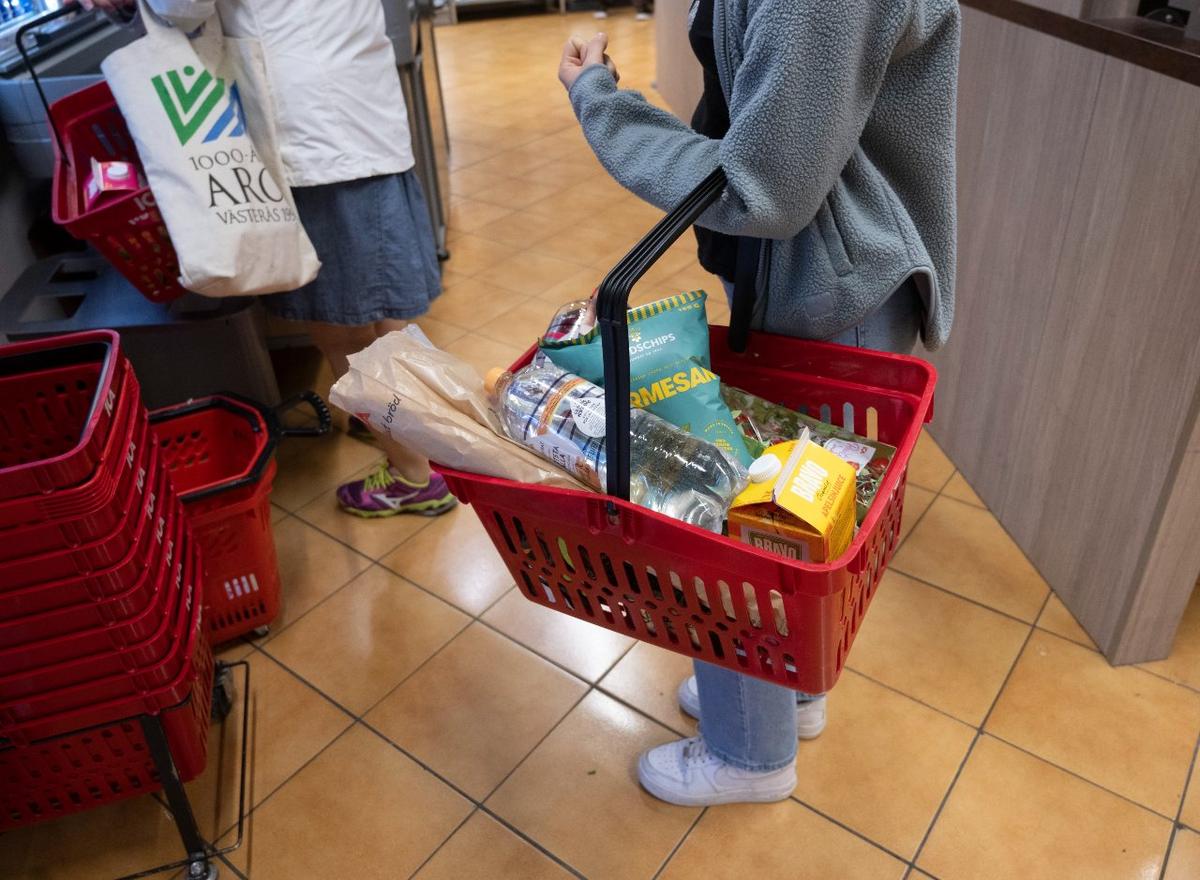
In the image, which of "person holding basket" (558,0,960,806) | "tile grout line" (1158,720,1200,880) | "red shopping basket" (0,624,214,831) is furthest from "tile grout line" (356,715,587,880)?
"tile grout line" (1158,720,1200,880)

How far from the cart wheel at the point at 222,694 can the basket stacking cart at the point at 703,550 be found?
36.1 inches

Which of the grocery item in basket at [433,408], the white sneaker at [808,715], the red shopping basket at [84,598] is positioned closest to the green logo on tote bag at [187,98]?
the red shopping basket at [84,598]

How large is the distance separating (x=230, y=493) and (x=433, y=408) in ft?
2.84

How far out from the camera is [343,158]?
1593mm

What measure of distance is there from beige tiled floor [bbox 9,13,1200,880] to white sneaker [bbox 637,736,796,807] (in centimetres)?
3

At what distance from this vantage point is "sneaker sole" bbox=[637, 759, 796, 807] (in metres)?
1.38

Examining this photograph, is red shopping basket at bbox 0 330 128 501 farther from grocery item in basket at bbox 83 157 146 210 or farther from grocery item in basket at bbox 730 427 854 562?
grocery item in basket at bbox 730 427 854 562

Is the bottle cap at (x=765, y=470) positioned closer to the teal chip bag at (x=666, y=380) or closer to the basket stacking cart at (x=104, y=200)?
the teal chip bag at (x=666, y=380)

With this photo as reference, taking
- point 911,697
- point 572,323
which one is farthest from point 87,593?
point 911,697

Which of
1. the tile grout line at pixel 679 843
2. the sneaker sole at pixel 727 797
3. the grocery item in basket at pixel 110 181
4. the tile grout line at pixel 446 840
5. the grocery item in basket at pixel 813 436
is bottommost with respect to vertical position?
the tile grout line at pixel 446 840

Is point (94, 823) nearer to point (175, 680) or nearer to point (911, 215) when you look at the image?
point (175, 680)

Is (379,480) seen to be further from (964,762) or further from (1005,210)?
(1005,210)

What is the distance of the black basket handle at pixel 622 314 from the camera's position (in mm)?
640

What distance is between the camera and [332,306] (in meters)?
1.79
